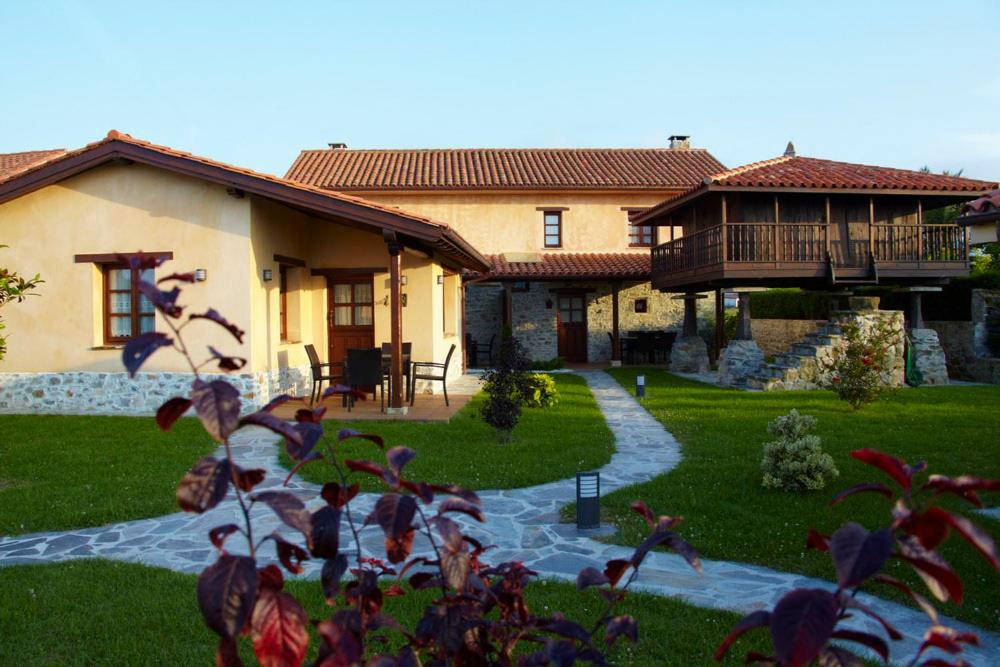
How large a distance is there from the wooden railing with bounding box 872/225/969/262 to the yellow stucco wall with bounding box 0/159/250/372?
41.1ft

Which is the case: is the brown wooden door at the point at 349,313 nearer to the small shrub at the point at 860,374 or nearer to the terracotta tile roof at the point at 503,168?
the small shrub at the point at 860,374

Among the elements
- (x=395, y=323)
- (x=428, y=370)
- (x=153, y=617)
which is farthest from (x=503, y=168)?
(x=153, y=617)

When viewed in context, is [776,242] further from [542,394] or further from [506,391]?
[506,391]

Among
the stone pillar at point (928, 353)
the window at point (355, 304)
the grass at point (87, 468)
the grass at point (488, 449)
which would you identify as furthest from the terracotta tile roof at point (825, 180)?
the grass at point (87, 468)

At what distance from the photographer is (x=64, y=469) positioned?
7500 millimetres

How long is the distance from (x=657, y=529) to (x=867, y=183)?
15.1 m

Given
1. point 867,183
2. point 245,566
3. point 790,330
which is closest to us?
point 245,566

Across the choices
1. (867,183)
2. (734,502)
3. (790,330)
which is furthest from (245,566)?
(790,330)

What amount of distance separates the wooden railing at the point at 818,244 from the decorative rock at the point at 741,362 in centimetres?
185

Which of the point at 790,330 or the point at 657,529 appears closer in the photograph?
the point at 657,529

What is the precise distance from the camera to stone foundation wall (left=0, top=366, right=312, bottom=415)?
36.5 ft

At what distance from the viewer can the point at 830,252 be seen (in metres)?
15.2

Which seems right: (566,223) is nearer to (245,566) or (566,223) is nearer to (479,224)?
(479,224)

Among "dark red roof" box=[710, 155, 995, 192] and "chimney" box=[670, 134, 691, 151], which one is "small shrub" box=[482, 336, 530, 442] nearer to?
"dark red roof" box=[710, 155, 995, 192]
